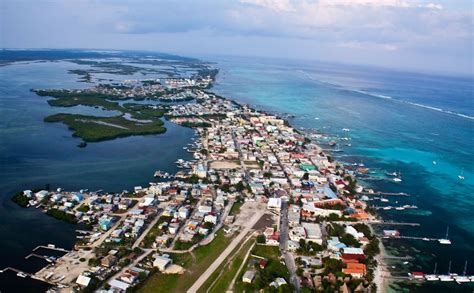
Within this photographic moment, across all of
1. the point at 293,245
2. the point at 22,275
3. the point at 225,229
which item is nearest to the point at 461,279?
the point at 293,245

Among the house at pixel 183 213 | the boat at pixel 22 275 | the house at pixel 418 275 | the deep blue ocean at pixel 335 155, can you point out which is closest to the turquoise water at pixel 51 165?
the deep blue ocean at pixel 335 155

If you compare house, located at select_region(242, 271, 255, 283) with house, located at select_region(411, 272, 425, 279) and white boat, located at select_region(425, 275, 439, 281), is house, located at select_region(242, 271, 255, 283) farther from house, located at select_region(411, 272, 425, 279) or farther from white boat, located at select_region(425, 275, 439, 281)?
white boat, located at select_region(425, 275, 439, 281)

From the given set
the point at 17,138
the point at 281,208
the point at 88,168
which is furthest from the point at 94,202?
the point at 17,138

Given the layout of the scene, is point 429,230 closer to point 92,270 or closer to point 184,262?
point 184,262

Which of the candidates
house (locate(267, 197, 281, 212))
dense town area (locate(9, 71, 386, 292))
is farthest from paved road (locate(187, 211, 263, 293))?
house (locate(267, 197, 281, 212))

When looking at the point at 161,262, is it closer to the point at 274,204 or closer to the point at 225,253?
the point at 225,253

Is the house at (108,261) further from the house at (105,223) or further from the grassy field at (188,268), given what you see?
the house at (105,223)
